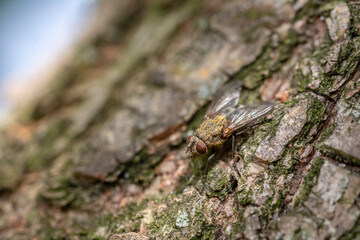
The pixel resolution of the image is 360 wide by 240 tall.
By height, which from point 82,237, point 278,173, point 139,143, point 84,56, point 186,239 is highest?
point 84,56

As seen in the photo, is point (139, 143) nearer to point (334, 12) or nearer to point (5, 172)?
point (5, 172)

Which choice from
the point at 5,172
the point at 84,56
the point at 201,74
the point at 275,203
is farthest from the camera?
the point at 84,56

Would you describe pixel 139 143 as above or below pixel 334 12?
above

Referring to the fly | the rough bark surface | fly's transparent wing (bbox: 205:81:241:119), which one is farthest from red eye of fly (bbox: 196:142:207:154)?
fly's transparent wing (bbox: 205:81:241:119)

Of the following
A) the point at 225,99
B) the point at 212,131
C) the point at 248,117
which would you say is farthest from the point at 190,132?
the point at 248,117

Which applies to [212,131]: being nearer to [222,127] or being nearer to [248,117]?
[222,127]

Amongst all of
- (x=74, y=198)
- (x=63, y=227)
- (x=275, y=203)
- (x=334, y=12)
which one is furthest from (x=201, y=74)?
(x=63, y=227)

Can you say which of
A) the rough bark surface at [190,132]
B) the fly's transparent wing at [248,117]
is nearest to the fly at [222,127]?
the fly's transparent wing at [248,117]
